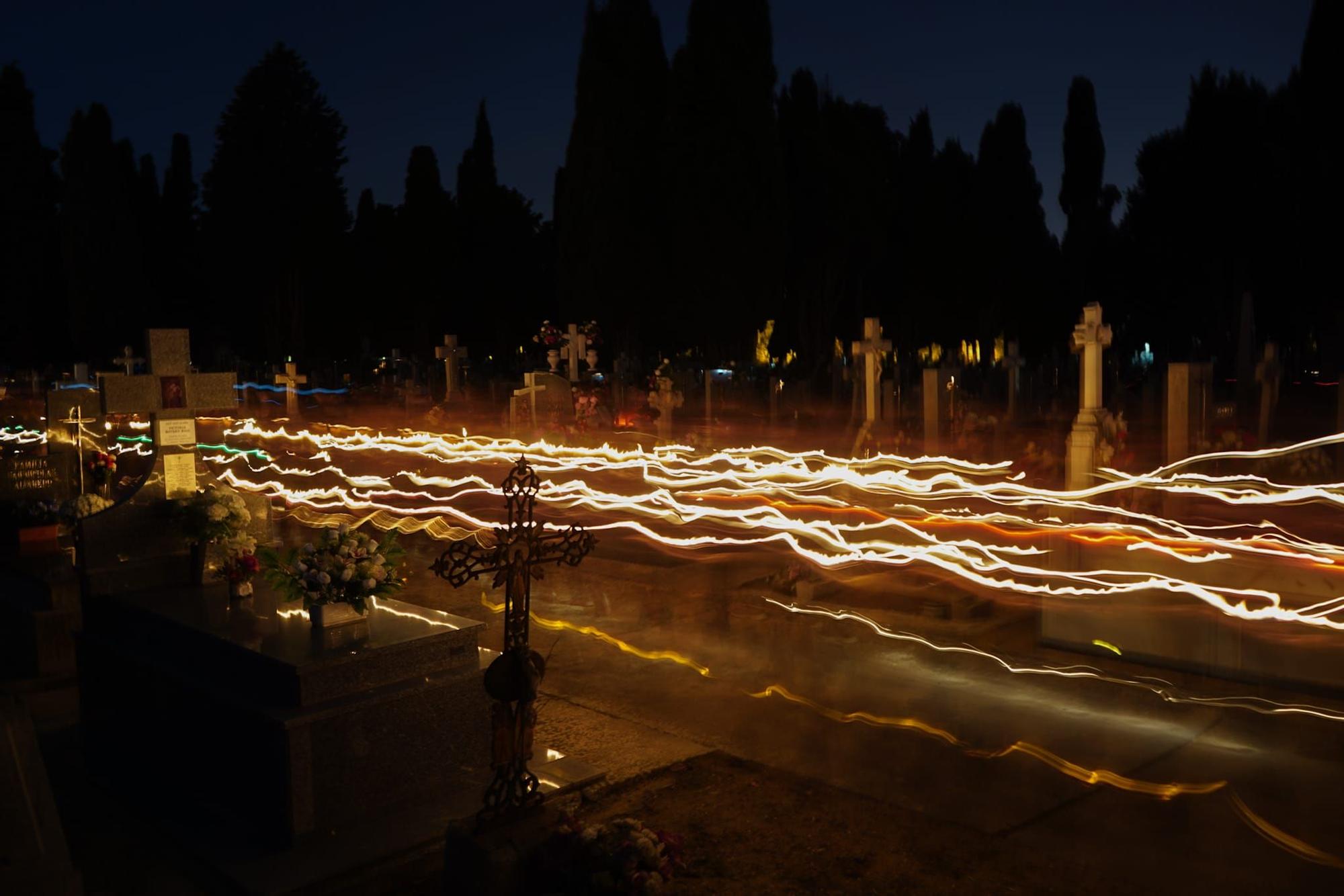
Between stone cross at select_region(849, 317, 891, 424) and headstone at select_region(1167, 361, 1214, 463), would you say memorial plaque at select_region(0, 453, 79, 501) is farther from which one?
stone cross at select_region(849, 317, 891, 424)

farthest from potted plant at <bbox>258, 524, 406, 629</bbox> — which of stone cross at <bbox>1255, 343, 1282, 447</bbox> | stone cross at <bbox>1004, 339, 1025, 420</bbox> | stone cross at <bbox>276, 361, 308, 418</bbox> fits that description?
stone cross at <bbox>276, 361, 308, 418</bbox>

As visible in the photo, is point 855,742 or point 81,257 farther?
point 81,257

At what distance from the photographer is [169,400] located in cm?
771

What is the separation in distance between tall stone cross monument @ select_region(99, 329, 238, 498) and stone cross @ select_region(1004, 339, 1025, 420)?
66.3ft

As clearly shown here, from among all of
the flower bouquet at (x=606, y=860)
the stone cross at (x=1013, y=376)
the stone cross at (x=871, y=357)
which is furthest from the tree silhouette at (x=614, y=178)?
the flower bouquet at (x=606, y=860)

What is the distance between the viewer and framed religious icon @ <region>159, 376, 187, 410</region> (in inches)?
303

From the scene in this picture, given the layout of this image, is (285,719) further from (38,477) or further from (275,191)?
(275,191)

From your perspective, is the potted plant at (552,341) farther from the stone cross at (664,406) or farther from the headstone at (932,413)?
the headstone at (932,413)

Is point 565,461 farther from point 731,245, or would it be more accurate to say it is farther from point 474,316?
point 474,316

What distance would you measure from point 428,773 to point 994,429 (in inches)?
731

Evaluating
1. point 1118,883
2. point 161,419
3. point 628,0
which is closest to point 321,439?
point 161,419

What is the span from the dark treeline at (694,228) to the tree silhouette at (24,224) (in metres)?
0.13

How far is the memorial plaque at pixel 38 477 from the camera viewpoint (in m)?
11.1

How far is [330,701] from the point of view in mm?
5344
